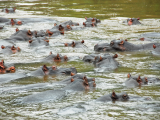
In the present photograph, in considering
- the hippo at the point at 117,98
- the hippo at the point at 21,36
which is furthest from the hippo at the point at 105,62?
the hippo at the point at 21,36

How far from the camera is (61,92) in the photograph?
5.44 metres

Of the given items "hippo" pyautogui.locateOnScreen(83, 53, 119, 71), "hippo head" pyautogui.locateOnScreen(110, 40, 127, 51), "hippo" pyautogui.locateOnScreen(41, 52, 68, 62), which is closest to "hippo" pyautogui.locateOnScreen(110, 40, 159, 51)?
"hippo head" pyautogui.locateOnScreen(110, 40, 127, 51)

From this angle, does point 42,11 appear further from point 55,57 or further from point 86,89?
point 86,89

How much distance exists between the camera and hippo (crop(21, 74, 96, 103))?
5.19 meters

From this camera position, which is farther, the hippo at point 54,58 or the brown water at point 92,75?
the hippo at point 54,58

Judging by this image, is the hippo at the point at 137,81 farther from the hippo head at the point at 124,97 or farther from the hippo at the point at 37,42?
the hippo at the point at 37,42

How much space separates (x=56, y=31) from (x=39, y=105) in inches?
260

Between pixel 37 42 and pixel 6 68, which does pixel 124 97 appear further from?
pixel 37 42

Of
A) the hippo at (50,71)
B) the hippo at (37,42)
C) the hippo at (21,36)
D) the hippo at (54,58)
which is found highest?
the hippo at (21,36)

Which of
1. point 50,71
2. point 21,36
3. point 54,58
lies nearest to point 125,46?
point 54,58

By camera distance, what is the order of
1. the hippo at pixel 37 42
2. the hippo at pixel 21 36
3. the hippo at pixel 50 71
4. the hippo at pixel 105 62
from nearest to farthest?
the hippo at pixel 50 71 < the hippo at pixel 105 62 < the hippo at pixel 37 42 < the hippo at pixel 21 36

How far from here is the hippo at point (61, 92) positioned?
519 cm

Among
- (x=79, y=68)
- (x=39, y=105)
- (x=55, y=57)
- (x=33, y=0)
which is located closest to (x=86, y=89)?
(x=39, y=105)

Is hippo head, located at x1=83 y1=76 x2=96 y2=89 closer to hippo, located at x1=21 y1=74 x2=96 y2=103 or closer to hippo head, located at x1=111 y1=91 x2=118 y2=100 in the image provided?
hippo, located at x1=21 y1=74 x2=96 y2=103
